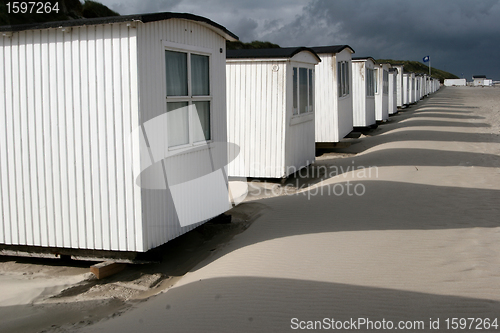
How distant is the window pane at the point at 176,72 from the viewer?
21.8 ft

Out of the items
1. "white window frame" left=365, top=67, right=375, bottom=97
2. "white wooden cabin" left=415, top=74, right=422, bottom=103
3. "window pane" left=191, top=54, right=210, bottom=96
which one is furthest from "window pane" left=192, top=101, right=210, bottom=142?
"white wooden cabin" left=415, top=74, right=422, bottom=103

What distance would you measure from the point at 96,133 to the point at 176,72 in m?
1.42

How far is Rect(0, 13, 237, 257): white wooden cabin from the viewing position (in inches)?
237

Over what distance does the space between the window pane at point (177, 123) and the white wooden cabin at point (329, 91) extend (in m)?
10.1

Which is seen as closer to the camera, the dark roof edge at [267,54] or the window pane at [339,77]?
the dark roof edge at [267,54]

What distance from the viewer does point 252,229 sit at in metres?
8.07

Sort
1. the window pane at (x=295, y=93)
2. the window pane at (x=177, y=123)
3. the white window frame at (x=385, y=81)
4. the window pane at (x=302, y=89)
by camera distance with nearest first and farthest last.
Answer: the window pane at (x=177, y=123), the window pane at (x=295, y=93), the window pane at (x=302, y=89), the white window frame at (x=385, y=81)

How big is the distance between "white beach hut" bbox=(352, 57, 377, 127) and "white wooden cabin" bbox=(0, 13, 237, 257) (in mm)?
15076

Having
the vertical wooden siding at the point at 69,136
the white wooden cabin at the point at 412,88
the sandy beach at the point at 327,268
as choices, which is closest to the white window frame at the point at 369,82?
the sandy beach at the point at 327,268

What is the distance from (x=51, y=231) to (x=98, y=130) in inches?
61.1

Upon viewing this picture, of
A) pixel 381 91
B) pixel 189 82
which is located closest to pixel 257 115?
pixel 189 82

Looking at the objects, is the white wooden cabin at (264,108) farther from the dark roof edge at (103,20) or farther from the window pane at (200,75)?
the dark roof edge at (103,20)

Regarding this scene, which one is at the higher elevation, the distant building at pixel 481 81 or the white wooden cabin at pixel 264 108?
the distant building at pixel 481 81

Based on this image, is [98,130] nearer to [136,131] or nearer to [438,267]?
[136,131]
